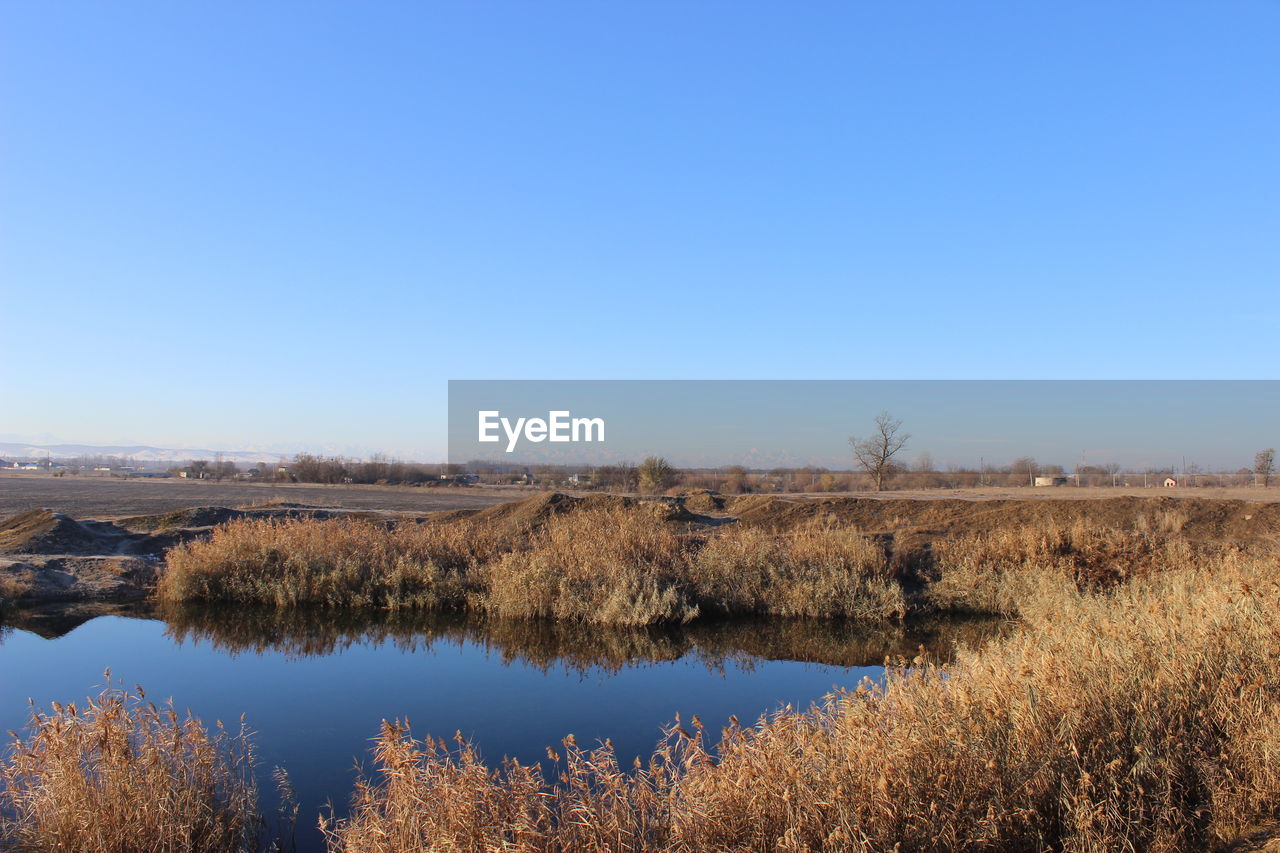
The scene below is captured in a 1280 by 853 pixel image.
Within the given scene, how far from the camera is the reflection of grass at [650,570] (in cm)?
1508

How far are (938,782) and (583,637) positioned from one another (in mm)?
9870

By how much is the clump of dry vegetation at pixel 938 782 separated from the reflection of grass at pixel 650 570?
913 cm

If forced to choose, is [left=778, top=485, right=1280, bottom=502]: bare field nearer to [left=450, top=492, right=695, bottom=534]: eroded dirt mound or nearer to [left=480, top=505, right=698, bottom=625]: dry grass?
[left=450, top=492, right=695, bottom=534]: eroded dirt mound

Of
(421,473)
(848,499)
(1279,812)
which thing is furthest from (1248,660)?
(421,473)

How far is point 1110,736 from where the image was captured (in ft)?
16.6

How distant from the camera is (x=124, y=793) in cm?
521

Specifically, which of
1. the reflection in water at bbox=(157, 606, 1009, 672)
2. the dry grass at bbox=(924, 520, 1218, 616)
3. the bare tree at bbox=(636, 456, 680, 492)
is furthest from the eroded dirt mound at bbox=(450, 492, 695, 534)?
the bare tree at bbox=(636, 456, 680, 492)

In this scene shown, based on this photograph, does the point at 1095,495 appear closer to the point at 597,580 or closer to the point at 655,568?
the point at 655,568

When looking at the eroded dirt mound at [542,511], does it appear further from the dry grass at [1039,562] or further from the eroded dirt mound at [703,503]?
the dry grass at [1039,562]

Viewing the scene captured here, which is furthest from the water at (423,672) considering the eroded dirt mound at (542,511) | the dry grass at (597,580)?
the eroded dirt mound at (542,511)

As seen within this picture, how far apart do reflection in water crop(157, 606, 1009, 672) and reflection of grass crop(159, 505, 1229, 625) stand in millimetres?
472

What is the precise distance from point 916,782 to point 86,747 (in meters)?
5.30

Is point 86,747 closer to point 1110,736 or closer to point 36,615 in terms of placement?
point 1110,736

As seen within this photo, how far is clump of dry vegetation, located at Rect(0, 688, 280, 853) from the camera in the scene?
16.5 ft
